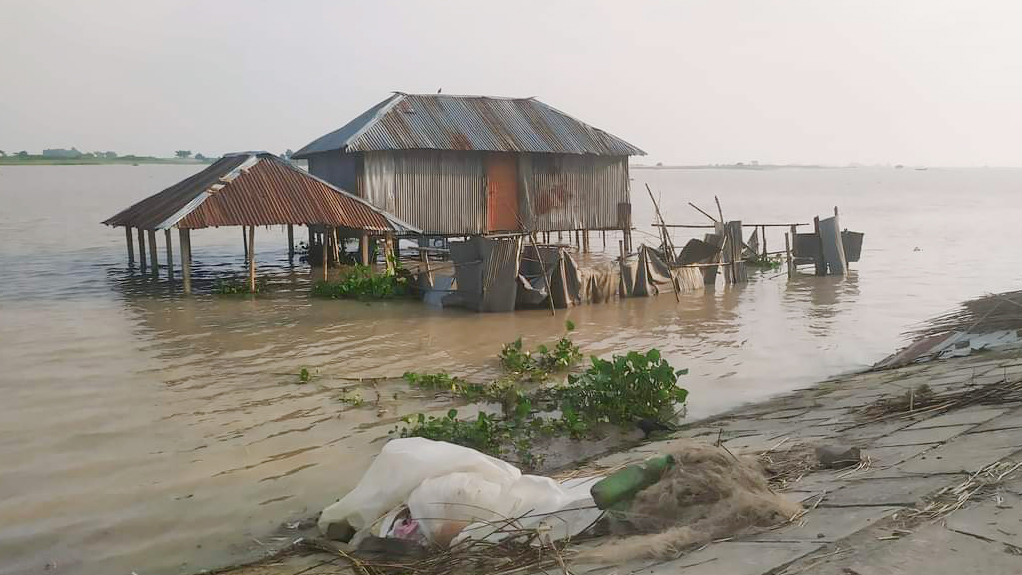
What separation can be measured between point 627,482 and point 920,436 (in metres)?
2.39

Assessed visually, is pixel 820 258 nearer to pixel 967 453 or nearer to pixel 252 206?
pixel 252 206

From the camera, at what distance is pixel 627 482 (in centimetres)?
391

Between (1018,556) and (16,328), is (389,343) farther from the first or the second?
(1018,556)

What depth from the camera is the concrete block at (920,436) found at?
494 cm

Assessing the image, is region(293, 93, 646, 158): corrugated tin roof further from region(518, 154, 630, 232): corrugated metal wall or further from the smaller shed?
the smaller shed

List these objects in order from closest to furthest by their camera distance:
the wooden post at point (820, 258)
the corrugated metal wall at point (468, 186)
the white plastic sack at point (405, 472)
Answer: the white plastic sack at point (405, 472), the corrugated metal wall at point (468, 186), the wooden post at point (820, 258)

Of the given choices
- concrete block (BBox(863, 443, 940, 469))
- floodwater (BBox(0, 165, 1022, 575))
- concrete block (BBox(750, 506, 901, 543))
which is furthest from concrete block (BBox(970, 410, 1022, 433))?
floodwater (BBox(0, 165, 1022, 575))

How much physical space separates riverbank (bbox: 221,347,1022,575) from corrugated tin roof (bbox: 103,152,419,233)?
12.3m

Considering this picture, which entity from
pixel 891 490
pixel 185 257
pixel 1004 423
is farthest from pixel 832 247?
pixel 891 490

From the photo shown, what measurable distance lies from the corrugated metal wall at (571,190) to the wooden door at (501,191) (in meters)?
0.21

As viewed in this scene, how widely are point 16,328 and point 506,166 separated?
13.1m

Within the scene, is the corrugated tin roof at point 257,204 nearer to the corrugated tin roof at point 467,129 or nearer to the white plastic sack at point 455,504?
Result: the corrugated tin roof at point 467,129

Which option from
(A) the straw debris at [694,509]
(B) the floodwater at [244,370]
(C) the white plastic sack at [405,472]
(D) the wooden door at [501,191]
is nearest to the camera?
(A) the straw debris at [694,509]

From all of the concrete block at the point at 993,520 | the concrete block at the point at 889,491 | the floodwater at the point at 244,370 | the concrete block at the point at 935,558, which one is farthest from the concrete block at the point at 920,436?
the floodwater at the point at 244,370
